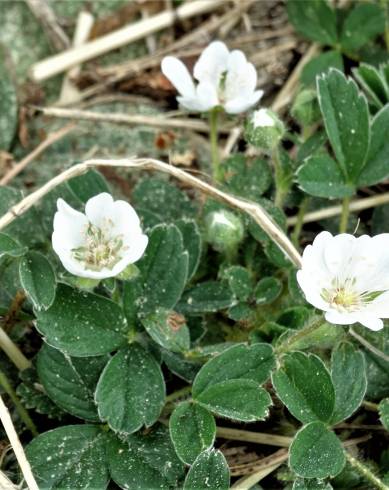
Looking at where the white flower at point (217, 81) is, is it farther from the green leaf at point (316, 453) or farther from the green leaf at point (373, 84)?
the green leaf at point (316, 453)

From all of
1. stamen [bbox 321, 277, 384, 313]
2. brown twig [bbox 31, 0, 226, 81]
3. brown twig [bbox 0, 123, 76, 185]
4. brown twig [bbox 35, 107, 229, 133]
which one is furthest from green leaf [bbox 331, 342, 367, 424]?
brown twig [bbox 31, 0, 226, 81]

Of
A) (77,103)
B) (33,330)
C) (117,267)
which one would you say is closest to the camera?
(117,267)

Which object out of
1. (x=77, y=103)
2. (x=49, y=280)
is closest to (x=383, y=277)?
(x=49, y=280)

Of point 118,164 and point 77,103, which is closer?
point 118,164

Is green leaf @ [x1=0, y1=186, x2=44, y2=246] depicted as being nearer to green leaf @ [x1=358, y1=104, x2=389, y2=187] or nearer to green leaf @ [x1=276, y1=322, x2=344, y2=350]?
green leaf @ [x1=276, y1=322, x2=344, y2=350]

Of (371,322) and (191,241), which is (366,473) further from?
(191,241)

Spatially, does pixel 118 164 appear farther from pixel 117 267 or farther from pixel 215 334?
pixel 215 334
